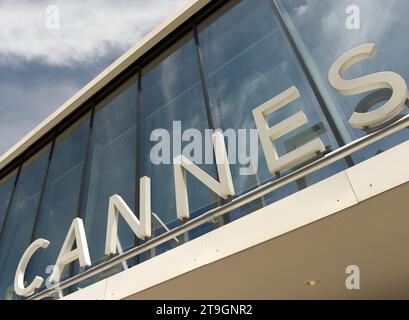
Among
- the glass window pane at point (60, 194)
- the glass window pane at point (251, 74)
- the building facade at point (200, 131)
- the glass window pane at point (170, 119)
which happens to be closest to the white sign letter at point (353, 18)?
the building facade at point (200, 131)

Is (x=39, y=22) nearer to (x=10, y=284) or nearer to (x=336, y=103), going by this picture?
(x=10, y=284)

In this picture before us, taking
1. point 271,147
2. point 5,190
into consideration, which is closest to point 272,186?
point 271,147

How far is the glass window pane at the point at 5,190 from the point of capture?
8.36 metres

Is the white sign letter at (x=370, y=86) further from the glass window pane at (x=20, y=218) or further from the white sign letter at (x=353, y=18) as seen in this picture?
the glass window pane at (x=20, y=218)

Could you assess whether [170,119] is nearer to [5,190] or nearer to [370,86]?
[370,86]

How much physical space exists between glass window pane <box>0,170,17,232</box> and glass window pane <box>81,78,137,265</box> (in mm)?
2506

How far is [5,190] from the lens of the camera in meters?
8.79

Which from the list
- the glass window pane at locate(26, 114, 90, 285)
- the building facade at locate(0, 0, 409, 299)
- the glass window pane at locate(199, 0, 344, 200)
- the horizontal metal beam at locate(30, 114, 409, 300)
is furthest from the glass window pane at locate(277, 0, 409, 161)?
the glass window pane at locate(26, 114, 90, 285)

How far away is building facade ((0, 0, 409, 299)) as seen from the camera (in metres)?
3.88

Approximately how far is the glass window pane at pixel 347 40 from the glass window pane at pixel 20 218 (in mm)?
5052

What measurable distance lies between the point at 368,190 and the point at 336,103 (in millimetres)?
1539
